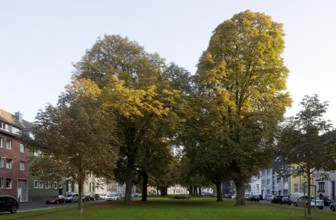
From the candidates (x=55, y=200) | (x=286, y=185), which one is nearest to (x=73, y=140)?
(x=55, y=200)

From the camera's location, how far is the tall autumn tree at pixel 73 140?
26953mm

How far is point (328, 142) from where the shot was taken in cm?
2589

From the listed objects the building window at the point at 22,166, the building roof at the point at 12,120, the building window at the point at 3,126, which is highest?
the building roof at the point at 12,120

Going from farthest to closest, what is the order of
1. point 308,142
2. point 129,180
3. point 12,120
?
point 12,120 → point 129,180 → point 308,142

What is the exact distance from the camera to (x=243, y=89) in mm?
42625

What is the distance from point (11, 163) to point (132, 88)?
32986 millimetres

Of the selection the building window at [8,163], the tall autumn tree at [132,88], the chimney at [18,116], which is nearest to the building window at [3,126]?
the building window at [8,163]

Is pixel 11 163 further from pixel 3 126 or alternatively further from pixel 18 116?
pixel 18 116

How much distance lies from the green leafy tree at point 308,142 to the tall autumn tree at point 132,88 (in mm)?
14205

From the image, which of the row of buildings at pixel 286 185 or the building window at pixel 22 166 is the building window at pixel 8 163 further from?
the row of buildings at pixel 286 185

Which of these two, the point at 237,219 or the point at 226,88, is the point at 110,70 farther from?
the point at 237,219

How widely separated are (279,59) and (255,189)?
97.1 metres

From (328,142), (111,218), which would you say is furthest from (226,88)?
(111,218)

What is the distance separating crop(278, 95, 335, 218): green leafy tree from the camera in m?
25.4
